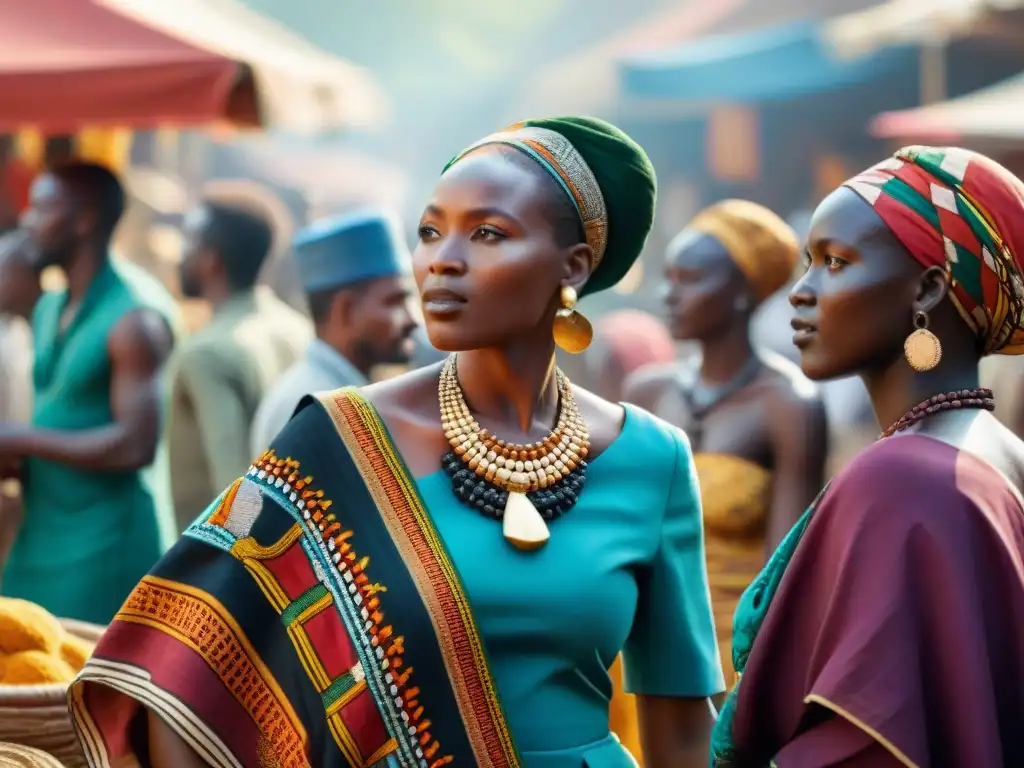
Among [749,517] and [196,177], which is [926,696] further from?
[196,177]

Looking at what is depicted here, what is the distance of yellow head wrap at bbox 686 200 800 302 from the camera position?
20.0 feet

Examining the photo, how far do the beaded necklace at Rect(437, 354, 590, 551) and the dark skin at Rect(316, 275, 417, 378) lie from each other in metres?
2.83

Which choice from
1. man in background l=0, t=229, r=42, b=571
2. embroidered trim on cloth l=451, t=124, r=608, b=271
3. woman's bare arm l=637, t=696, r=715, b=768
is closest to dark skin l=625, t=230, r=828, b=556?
man in background l=0, t=229, r=42, b=571

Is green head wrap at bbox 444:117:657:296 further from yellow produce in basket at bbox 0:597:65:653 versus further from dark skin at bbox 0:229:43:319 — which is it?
dark skin at bbox 0:229:43:319

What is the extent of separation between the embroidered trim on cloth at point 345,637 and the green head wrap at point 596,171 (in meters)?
0.73

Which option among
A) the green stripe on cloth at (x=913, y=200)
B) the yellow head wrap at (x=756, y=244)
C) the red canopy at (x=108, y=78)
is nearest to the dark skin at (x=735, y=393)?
the yellow head wrap at (x=756, y=244)

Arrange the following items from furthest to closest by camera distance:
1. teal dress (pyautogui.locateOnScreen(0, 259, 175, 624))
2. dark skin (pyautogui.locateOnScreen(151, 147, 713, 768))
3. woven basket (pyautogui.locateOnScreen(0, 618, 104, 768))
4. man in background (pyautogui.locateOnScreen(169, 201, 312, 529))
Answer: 1. man in background (pyautogui.locateOnScreen(169, 201, 312, 529))
2. teal dress (pyautogui.locateOnScreen(0, 259, 175, 624))
3. woven basket (pyautogui.locateOnScreen(0, 618, 104, 768))
4. dark skin (pyautogui.locateOnScreen(151, 147, 713, 768))

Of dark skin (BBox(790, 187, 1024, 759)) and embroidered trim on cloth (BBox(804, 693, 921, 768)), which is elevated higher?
dark skin (BBox(790, 187, 1024, 759))

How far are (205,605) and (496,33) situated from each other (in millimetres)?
28874

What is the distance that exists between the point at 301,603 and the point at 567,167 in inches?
36.1

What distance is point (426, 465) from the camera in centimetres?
301

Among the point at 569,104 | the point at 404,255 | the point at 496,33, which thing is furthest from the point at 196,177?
the point at 404,255

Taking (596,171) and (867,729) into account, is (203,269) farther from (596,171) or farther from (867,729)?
(867,729)

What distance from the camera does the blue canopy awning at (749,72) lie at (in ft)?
61.3
